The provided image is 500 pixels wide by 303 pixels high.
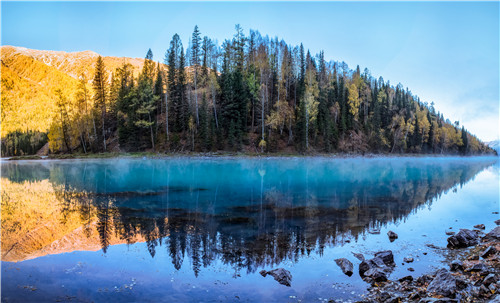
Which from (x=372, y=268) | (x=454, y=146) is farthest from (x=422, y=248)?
(x=454, y=146)

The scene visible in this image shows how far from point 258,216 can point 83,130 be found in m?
59.1

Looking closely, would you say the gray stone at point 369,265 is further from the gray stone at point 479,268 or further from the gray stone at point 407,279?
the gray stone at point 479,268

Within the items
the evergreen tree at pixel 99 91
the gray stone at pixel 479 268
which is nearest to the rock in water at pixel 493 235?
the gray stone at pixel 479 268

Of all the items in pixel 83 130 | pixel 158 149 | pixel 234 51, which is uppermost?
pixel 234 51

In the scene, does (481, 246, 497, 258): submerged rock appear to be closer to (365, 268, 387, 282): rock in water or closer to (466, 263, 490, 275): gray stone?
(466, 263, 490, 275): gray stone

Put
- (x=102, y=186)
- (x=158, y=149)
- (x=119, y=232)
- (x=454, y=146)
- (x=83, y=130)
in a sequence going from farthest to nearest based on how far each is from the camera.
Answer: (x=454, y=146) → (x=83, y=130) → (x=158, y=149) → (x=102, y=186) → (x=119, y=232)

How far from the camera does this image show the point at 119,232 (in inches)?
422

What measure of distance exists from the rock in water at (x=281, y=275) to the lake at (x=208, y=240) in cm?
16

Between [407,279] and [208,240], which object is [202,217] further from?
[407,279]

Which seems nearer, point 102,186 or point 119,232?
point 119,232

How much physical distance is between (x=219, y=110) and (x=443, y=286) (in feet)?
176

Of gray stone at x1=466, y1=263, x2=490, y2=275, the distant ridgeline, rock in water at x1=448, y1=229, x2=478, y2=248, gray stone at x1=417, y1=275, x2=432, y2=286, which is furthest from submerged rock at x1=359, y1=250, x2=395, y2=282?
the distant ridgeline

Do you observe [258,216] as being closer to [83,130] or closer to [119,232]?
[119,232]

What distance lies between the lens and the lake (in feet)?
21.7
